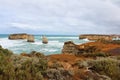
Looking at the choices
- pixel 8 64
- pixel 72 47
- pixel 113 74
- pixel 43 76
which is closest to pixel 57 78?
pixel 43 76

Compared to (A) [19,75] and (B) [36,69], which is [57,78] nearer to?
(B) [36,69]

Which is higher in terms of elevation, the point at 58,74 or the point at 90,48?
the point at 58,74

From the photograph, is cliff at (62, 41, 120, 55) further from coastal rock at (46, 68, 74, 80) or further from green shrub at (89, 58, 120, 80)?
coastal rock at (46, 68, 74, 80)

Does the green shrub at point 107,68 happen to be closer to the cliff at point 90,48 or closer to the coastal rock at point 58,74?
the coastal rock at point 58,74

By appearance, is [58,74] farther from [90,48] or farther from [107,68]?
[90,48]

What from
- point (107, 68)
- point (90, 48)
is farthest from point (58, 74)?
point (90, 48)

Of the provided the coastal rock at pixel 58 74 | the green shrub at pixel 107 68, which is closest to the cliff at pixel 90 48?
the green shrub at pixel 107 68

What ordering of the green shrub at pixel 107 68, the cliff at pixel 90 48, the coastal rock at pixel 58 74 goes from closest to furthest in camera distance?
1. the coastal rock at pixel 58 74
2. the green shrub at pixel 107 68
3. the cliff at pixel 90 48

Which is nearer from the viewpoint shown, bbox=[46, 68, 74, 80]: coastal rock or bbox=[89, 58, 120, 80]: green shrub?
bbox=[46, 68, 74, 80]: coastal rock

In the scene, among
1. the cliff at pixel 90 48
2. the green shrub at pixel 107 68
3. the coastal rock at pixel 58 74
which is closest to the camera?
the coastal rock at pixel 58 74

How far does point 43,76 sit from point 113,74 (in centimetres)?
324

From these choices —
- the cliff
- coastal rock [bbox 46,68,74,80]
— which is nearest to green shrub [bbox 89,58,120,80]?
coastal rock [bbox 46,68,74,80]

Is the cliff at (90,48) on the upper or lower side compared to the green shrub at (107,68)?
lower

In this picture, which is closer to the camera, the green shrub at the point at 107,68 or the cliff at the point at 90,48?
the green shrub at the point at 107,68
